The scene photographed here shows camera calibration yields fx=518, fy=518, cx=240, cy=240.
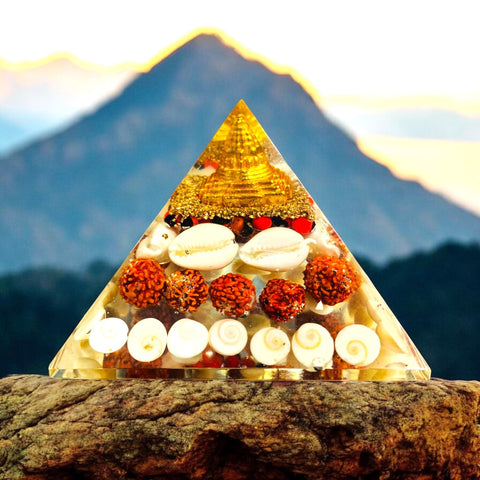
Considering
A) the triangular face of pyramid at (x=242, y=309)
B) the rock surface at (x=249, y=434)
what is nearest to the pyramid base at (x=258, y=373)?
the triangular face of pyramid at (x=242, y=309)

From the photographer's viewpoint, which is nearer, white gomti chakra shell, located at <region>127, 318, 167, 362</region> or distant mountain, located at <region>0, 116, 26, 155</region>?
white gomti chakra shell, located at <region>127, 318, 167, 362</region>

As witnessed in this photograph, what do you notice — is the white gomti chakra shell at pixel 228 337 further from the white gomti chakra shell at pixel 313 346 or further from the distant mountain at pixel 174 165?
the distant mountain at pixel 174 165

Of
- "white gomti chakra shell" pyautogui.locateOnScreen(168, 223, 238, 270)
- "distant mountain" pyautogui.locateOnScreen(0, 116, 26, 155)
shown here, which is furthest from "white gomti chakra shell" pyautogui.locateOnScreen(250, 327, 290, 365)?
"distant mountain" pyautogui.locateOnScreen(0, 116, 26, 155)

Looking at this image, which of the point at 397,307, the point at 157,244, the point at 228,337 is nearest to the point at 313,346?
the point at 228,337

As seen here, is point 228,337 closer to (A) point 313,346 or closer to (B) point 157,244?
(A) point 313,346

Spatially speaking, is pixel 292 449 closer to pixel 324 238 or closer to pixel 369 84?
pixel 324 238

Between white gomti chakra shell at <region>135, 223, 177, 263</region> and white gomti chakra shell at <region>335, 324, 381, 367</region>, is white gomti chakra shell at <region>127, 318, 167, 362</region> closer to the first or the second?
white gomti chakra shell at <region>135, 223, 177, 263</region>
